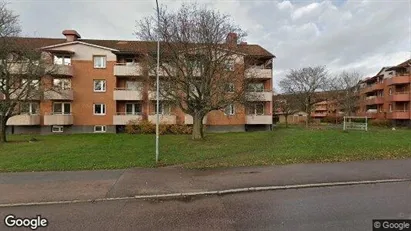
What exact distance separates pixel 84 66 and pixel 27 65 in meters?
10.8

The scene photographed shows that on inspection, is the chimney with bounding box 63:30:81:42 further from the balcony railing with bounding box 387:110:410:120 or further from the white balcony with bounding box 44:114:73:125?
the balcony railing with bounding box 387:110:410:120

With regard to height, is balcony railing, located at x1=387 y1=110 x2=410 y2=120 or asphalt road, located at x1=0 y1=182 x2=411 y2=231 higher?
balcony railing, located at x1=387 y1=110 x2=410 y2=120

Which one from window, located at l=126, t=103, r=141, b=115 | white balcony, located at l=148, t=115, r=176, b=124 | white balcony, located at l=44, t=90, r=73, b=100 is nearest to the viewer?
white balcony, located at l=44, t=90, r=73, b=100

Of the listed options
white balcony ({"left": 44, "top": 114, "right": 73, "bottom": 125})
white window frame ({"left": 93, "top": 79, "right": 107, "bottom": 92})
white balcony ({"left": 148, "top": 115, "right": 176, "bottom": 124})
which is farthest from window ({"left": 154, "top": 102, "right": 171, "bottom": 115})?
white balcony ({"left": 44, "top": 114, "right": 73, "bottom": 125})

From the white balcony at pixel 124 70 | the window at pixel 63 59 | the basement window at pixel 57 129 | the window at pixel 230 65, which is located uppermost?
the window at pixel 63 59

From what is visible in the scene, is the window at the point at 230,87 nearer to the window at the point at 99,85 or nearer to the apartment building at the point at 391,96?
the window at the point at 99,85

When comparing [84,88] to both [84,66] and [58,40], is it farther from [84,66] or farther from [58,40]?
[58,40]

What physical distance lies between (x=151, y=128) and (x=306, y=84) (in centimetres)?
3424

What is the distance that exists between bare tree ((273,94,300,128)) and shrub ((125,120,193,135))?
28.3m

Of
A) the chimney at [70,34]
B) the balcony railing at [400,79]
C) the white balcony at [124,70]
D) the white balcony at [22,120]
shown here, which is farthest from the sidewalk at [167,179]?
the balcony railing at [400,79]

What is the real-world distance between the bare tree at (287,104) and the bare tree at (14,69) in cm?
4086

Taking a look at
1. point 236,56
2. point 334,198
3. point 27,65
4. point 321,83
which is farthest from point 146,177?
point 321,83

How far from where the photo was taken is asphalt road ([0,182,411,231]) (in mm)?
4516

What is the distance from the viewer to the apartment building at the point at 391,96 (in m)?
37.8
